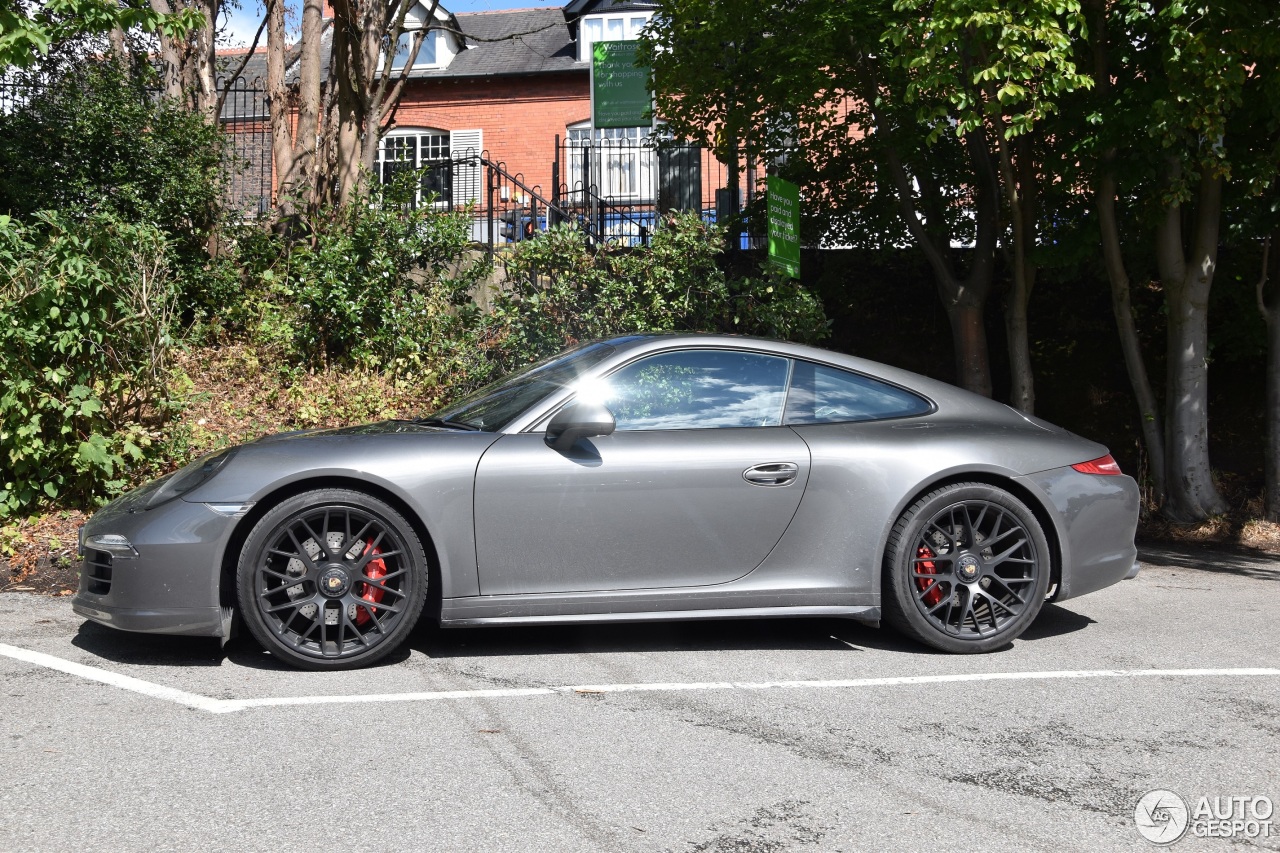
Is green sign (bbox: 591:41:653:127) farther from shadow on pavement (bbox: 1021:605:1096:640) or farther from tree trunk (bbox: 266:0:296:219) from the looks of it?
shadow on pavement (bbox: 1021:605:1096:640)

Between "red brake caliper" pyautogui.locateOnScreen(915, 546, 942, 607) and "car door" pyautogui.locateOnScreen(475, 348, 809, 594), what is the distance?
639 mm

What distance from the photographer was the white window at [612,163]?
694 inches

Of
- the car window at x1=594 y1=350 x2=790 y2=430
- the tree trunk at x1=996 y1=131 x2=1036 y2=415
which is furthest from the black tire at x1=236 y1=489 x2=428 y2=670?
the tree trunk at x1=996 y1=131 x2=1036 y2=415

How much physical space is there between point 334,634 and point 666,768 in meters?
1.68

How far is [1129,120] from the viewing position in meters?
8.88

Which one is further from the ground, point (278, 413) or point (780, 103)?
point (780, 103)

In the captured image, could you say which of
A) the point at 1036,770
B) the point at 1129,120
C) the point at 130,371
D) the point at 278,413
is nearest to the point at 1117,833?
the point at 1036,770

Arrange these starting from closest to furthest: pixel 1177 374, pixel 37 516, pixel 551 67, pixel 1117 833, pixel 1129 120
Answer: pixel 1117 833, pixel 37 516, pixel 1129 120, pixel 1177 374, pixel 551 67

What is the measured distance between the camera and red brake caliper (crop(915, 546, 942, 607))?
197 inches

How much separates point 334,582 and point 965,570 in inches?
105

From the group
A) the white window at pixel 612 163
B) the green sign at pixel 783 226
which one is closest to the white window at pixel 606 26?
the white window at pixel 612 163

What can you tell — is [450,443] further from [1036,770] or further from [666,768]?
[1036,770]

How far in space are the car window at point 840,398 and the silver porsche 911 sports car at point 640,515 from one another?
0.03 feet

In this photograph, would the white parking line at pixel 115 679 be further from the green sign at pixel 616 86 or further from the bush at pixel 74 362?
the green sign at pixel 616 86
